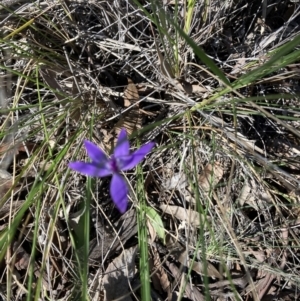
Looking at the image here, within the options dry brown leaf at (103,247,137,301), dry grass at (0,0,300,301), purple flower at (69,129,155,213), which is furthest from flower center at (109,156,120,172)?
dry brown leaf at (103,247,137,301)

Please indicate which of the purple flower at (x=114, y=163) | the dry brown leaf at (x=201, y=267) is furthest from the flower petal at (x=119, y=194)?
the dry brown leaf at (x=201, y=267)

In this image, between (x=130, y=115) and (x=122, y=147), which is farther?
(x=130, y=115)

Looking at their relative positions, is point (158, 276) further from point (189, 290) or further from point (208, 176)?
point (208, 176)

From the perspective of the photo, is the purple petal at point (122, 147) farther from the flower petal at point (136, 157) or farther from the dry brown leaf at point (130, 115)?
the dry brown leaf at point (130, 115)

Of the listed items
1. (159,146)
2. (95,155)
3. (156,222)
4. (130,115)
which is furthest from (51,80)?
(95,155)

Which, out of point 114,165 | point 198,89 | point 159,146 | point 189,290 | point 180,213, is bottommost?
point 189,290

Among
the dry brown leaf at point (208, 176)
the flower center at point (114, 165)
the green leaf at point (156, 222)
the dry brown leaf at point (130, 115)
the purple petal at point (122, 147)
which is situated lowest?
the green leaf at point (156, 222)

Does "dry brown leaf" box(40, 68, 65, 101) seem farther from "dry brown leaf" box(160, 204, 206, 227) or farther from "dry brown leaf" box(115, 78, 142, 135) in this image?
"dry brown leaf" box(160, 204, 206, 227)
